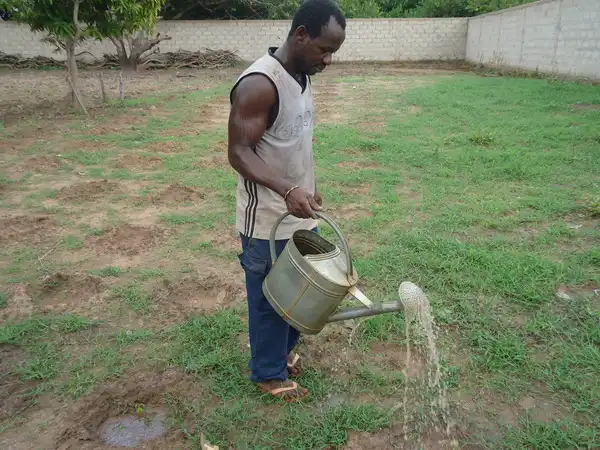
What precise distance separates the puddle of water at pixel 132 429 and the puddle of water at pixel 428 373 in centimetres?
104

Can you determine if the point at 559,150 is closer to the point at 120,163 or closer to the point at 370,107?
the point at 370,107

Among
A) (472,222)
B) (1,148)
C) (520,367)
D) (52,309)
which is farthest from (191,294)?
(1,148)

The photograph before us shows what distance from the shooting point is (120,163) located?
600 centimetres

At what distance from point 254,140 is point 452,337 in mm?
1577

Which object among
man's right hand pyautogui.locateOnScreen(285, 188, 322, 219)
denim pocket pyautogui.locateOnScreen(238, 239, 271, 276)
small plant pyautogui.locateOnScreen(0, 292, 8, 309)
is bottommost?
small plant pyautogui.locateOnScreen(0, 292, 8, 309)

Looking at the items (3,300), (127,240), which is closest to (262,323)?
(3,300)

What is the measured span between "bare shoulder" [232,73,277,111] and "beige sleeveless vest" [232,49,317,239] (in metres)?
0.03

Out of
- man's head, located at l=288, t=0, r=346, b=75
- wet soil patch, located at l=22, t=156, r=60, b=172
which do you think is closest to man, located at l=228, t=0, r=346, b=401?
man's head, located at l=288, t=0, r=346, b=75

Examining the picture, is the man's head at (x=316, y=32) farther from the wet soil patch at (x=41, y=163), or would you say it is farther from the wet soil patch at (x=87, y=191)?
the wet soil patch at (x=41, y=163)

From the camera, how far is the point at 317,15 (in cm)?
173

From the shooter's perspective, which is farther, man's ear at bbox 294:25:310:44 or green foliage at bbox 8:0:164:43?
green foliage at bbox 8:0:164:43

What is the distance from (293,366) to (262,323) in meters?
0.42

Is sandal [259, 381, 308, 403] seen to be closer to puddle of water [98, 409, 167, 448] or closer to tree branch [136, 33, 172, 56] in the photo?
puddle of water [98, 409, 167, 448]

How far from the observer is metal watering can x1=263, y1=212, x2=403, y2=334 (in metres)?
1.71
